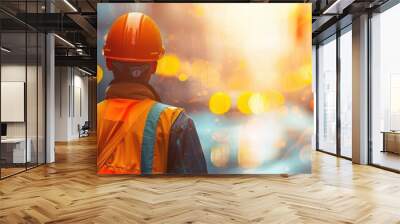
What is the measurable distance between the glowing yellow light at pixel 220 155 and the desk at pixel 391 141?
3.84 metres

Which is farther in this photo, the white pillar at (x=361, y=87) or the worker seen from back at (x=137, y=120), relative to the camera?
the white pillar at (x=361, y=87)

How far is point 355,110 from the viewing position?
8531mm

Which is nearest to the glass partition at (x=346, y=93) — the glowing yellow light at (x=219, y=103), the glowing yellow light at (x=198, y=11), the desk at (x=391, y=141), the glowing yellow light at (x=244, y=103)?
the desk at (x=391, y=141)

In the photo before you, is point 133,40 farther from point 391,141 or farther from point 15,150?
point 391,141

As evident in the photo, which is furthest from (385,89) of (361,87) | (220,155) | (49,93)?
(49,93)

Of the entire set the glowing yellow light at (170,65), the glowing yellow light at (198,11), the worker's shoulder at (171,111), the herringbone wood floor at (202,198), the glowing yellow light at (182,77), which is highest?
the glowing yellow light at (198,11)

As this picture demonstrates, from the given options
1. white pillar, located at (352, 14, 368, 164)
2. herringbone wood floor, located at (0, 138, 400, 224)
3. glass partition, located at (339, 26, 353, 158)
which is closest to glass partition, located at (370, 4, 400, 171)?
white pillar, located at (352, 14, 368, 164)

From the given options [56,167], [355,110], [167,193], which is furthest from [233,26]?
[56,167]

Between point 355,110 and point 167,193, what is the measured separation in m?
5.29

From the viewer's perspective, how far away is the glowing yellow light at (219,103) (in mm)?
6648

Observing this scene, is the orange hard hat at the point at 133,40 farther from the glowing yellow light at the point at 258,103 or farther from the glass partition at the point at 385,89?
the glass partition at the point at 385,89

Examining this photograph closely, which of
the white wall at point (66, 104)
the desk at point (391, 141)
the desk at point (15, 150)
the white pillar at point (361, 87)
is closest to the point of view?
the desk at point (15, 150)

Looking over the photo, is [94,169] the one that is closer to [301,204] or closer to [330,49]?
[301,204]

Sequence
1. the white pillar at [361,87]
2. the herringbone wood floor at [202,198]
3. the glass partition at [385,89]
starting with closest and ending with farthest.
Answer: the herringbone wood floor at [202,198] → the glass partition at [385,89] → the white pillar at [361,87]
